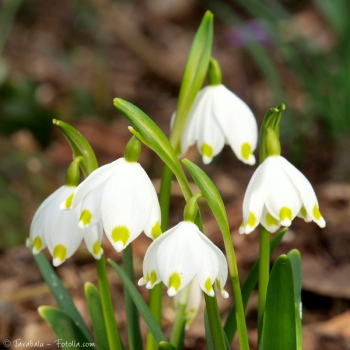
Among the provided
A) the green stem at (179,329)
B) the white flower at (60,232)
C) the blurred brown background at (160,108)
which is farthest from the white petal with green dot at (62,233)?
the blurred brown background at (160,108)

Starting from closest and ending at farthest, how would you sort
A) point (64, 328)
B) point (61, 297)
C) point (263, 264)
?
point (263, 264) < point (64, 328) < point (61, 297)

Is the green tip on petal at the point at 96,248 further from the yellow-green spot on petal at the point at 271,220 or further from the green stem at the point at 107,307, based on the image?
the yellow-green spot on petal at the point at 271,220

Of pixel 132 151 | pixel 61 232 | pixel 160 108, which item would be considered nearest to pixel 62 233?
pixel 61 232

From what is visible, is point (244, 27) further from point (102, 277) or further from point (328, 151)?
point (102, 277)

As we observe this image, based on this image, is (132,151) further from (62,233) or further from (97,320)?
(97,320)

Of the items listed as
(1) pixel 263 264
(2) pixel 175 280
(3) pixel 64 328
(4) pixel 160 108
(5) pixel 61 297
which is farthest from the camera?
(4) pixel 160 108

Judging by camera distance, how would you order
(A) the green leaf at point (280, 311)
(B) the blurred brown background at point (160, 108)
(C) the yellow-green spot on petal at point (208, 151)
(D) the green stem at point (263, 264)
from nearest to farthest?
(A) the green leaf at point (280, 311) < (D) the green stem at point (263, 264) < (C) the yellow-green spot on petal at point (208, 151) < (B) the blurred brown background at point (160, 108)

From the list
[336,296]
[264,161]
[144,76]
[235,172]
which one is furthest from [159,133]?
[144,76]

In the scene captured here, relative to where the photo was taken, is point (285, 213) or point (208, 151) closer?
point (285, 213)
